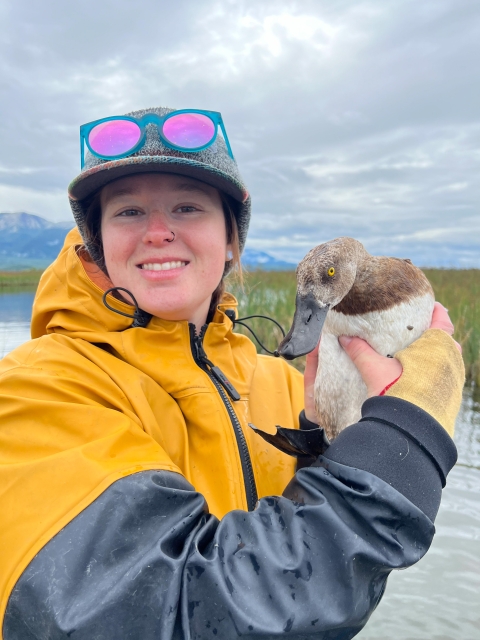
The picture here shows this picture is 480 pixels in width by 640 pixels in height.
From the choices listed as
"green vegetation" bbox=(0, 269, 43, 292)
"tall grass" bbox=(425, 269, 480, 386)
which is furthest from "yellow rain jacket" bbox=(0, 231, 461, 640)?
"green vegetation" bbox=(0, 269, 43, 292)

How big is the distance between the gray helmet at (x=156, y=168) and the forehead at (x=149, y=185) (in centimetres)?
3

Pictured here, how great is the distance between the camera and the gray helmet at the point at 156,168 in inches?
63.2

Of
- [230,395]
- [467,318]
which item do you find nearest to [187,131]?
[230,395]

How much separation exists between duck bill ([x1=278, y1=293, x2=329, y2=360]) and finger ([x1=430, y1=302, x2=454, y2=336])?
1.38 ft

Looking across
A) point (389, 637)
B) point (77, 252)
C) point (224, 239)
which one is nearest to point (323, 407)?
point (224, 239)

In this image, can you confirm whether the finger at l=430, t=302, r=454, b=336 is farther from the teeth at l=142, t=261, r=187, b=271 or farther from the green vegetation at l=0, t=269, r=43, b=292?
the green vegetation at l=0, t=269, r=43, b=292

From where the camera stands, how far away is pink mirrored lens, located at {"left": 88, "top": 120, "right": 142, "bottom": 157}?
1.69m

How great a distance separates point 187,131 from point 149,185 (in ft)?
0.80

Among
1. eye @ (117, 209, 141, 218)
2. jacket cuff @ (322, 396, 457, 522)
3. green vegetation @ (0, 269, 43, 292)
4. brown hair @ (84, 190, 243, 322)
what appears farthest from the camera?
green vegetation @ (0, 269, 43, 292)

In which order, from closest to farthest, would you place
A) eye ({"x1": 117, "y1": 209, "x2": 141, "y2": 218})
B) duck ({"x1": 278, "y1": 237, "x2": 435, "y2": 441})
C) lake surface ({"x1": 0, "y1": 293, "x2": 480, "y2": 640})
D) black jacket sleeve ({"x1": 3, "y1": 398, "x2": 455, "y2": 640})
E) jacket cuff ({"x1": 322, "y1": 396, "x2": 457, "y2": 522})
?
black jacket sleeve ({"x1": 3, "y1": 398, "x2": 455, "y2": 640})
jacket cuff ({"x1": 322, "y1": 396, "x2": 457, "y2": 522})
eye ({"x1": 117, "y1": 209, "x2": 141, "y2": 218})
duck ({"x1": 278, "y1": 237, "x2": 435, "y2": 441})
lake surface ({"x1": 0, "y1": 293, "x2": 480, "y2": 640})

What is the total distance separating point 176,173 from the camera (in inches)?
66.6

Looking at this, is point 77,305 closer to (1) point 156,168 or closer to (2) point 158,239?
(2) point 158,239

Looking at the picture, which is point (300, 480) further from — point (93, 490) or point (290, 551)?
point (93, 490)

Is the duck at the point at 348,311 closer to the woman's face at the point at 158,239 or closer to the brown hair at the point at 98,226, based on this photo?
the brown hair at the point at 98,226
